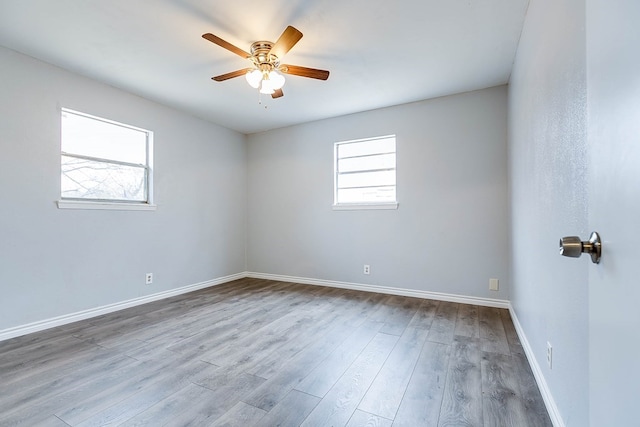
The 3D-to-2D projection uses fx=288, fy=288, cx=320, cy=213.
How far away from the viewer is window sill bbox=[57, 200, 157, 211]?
9.47 ft

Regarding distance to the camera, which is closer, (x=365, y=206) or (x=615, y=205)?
(x=615, y=205)

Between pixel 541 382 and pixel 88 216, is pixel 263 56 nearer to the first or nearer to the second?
pixel 88 216

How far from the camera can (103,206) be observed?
3174mm

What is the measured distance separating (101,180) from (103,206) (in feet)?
1.01

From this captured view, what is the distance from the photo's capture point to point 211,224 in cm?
449

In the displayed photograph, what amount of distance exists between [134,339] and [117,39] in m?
2.55

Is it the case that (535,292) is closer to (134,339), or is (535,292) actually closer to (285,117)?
(134,339)

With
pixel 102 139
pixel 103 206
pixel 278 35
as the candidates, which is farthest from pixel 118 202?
pixel 278 35

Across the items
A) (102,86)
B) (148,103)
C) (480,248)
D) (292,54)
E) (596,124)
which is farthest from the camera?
(148,103)

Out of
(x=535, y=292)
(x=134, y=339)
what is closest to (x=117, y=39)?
(x=134, y=339)

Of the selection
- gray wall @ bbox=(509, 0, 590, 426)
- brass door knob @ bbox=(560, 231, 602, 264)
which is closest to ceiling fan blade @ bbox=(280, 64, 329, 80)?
gray wall @ bbox=(509, 0, 590, 426)

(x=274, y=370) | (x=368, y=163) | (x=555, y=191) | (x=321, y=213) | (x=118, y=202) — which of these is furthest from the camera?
(x=321, y=213)

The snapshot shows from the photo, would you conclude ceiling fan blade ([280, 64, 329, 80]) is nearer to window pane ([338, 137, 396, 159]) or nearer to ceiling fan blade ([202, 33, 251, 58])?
ceiling fan blade ([202, 33, 251, 58])

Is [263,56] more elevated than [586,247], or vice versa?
[263,56]
